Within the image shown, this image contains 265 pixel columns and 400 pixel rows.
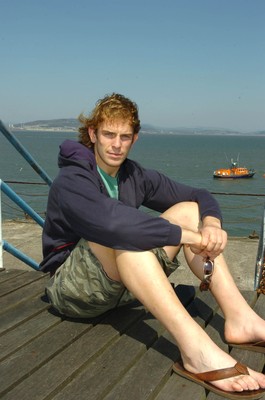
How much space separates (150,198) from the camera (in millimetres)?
2975

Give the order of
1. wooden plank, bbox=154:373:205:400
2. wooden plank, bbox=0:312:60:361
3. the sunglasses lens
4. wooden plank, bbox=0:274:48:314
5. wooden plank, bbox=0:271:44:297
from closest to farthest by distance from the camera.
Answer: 1. wooden plank, bbox=154:373:205:400
2. wooden plank, bbox=0:312:60:361
3. the sunglasses lens
4. wooden plank, bbox=0:274:48:314
5. wooden plank, bbox=0:271:44:297

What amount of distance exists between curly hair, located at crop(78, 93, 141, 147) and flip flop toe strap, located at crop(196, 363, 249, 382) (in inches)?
52.1

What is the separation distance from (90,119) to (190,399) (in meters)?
1.49

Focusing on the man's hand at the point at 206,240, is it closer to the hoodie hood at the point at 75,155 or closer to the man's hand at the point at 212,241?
the man's hand at the point at 212,241

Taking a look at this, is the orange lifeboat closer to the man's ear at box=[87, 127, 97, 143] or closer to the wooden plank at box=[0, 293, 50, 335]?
the wooden plank at box=[0, 293, 50, 335]

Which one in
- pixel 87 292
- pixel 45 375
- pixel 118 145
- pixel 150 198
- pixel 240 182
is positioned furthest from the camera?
pixel 240 182

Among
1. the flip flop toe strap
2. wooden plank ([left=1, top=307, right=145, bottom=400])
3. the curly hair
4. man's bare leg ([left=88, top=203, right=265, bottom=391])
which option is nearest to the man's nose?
the curly hair

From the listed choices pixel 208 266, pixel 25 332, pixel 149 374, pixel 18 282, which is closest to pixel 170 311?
pixel 149 374

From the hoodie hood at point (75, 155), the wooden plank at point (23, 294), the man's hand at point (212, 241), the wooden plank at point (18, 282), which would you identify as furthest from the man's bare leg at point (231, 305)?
the wooden plank at point (18, 282)

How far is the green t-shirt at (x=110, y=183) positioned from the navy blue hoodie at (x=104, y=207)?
0.03 m

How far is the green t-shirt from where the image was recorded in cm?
263

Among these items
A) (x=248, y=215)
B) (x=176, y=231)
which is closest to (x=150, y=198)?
(x=176, y=231)

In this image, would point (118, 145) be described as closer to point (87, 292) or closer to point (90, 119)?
point (90, 119)

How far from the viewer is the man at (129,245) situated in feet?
6.77
